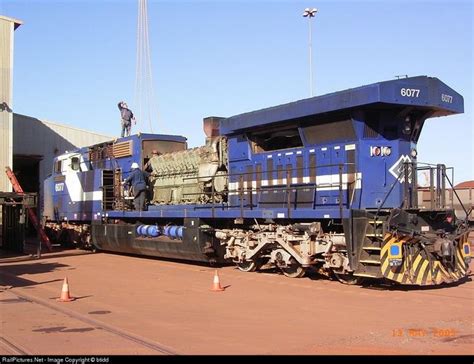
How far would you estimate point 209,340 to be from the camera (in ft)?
22.1

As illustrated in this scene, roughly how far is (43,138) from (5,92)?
28.6 ft

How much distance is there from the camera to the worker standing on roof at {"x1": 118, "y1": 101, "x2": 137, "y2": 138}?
2103 cm

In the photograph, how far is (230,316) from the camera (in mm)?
8406

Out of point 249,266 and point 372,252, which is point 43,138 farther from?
point 372,252

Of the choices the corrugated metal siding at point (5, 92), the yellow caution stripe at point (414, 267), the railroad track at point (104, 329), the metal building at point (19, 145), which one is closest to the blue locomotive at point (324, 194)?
the yellow caution stripe at point (414, 267)

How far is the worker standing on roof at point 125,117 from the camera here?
69.0ft

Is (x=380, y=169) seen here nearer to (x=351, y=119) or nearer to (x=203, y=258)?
(x=351, y=119)

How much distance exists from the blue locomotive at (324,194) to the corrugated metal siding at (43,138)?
1777 centimetres

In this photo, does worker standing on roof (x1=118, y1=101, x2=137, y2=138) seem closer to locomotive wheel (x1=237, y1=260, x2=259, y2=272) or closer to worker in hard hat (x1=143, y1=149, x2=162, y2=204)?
worker in hard hat (x1=143, y1=149, x2=162, y2=204)

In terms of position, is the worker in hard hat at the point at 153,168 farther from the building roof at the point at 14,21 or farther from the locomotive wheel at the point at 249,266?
the building roof at the point at 14,21

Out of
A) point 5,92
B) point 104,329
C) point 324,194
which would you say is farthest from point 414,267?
point 5,92

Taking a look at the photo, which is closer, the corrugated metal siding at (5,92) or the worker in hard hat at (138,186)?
the worker in hard hat at (138,186)

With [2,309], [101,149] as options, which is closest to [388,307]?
[2,309]

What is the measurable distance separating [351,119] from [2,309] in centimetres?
777
